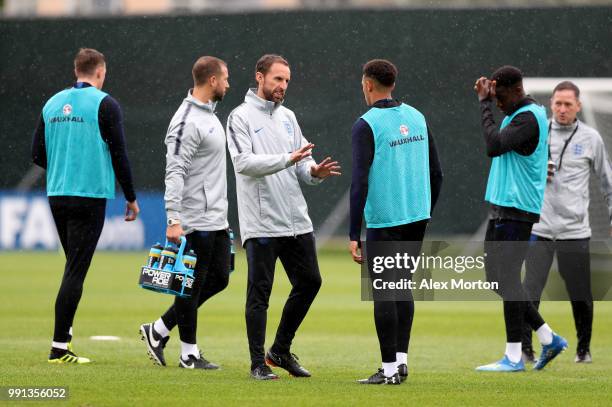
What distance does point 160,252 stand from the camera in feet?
28.6

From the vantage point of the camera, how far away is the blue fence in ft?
82.2

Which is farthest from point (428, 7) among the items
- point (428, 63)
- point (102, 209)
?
point (102, 209)

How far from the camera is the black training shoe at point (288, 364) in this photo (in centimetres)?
856

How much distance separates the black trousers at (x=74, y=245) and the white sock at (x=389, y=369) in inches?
97.4

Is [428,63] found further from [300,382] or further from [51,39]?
[300,382]

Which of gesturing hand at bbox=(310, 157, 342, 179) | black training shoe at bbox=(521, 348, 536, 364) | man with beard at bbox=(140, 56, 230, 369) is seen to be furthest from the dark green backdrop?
gesturing hand at bbox=(310, 157, 342, 179)

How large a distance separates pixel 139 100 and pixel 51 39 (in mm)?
2685

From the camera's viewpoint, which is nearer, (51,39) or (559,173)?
(559,173)

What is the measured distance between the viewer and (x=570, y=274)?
10.5 m

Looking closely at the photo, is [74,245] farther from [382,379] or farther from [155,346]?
[382,379]

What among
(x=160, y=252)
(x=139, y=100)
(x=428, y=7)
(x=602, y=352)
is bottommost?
(x=602, y=352)

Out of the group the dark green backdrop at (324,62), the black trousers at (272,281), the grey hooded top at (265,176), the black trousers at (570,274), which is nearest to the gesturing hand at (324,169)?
the grey hooded top at (265,176)

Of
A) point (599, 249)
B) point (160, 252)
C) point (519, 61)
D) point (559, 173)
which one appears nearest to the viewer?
point (160, 252)

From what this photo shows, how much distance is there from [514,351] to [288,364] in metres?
1.78
